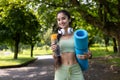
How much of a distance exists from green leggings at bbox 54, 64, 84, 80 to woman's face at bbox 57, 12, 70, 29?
0.52m

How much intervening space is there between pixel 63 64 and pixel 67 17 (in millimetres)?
608

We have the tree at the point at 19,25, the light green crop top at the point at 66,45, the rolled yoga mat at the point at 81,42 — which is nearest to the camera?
the rolled yoga mat at the point at 81,42

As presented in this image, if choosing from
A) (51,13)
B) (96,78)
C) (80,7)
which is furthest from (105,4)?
(51,13)

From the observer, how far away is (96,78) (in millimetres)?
13531

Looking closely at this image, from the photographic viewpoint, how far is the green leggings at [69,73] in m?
3.89

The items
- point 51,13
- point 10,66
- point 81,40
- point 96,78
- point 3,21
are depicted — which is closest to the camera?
point 81,40

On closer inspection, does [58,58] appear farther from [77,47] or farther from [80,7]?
[80,7]

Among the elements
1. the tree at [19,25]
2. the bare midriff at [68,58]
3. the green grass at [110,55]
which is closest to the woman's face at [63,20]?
the bare midriff at [68,58]

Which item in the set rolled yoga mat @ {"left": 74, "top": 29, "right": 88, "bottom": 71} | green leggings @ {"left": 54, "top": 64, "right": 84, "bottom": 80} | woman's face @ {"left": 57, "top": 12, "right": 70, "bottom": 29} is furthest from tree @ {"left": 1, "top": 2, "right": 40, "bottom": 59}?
rolled yoga mat @ {"left": 74, "top": 29, "right": 88, "bottom": 71}

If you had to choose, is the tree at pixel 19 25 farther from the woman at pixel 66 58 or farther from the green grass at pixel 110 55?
the woman at pixel 66 58

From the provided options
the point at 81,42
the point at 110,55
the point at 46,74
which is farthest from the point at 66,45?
the point at 110,55

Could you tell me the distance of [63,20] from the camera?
3.97 metres

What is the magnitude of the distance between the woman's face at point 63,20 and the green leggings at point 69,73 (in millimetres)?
522

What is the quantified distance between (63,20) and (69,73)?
681 mm
